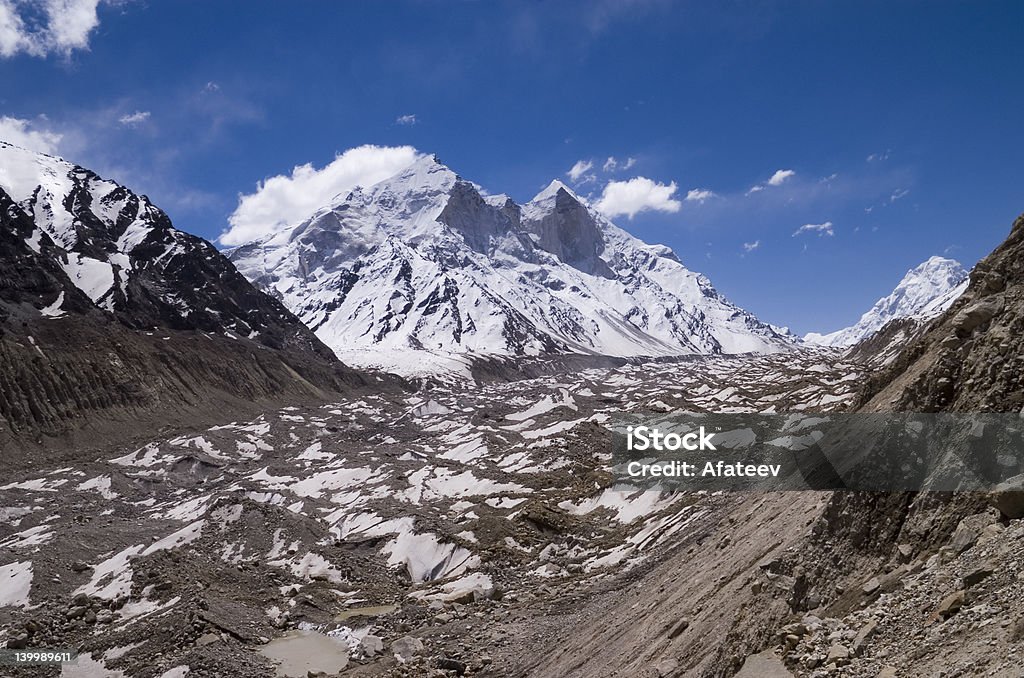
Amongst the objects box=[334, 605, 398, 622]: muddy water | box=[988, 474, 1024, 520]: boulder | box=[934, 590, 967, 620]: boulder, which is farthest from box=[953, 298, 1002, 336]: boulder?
box=[334, 605, 398, 622]: muddy water

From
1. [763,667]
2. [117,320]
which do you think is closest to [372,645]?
[763,667]

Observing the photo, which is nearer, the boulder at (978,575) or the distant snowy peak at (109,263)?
the boulder at (978,575)

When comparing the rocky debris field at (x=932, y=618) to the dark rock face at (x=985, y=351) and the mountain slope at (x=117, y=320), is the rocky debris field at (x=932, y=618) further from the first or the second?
the mountain slope at (x=117, y=320)

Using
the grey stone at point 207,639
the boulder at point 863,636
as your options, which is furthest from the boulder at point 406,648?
the boulder at point 863,636

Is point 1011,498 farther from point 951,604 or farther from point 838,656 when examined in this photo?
point 838,656

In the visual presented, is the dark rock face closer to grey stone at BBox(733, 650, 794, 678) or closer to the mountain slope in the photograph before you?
grey stone at BBox(733, 650, 794, 678)

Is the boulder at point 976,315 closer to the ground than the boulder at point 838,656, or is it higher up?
higher up

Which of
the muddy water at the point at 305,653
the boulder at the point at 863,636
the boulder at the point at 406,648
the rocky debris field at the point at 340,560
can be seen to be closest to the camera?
the boulder at the point at 863,636

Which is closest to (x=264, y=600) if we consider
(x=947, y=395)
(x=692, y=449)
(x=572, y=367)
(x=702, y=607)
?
(x=702, y=607)
